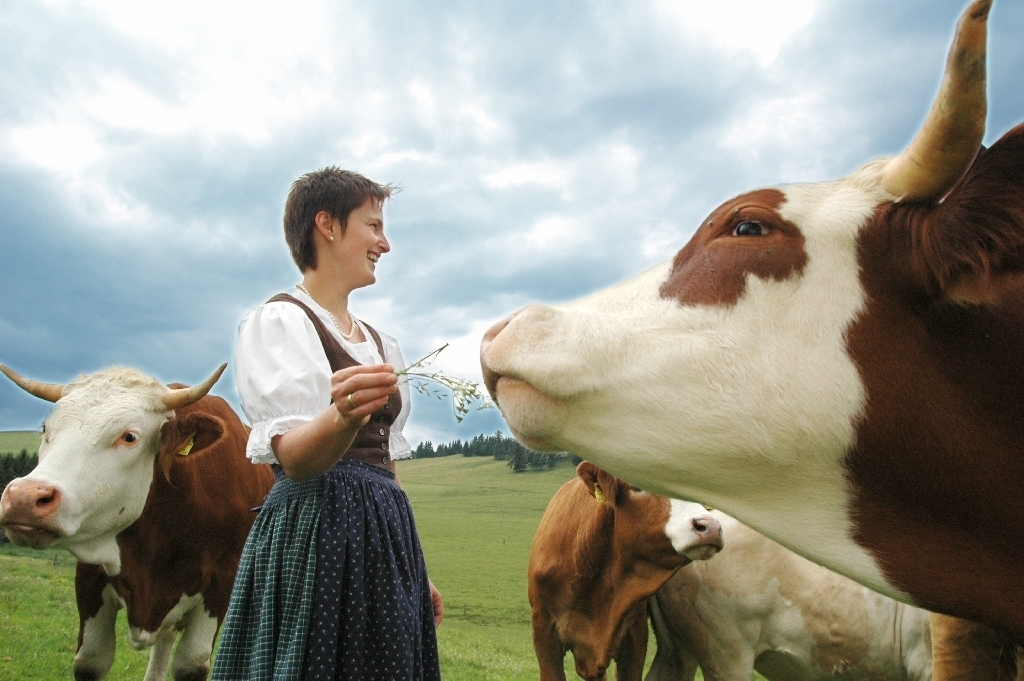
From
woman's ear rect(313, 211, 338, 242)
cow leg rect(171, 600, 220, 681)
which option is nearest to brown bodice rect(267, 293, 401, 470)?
woman's ear rect(313, 211, 338, 242)

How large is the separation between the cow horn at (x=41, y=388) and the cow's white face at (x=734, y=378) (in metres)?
5.16

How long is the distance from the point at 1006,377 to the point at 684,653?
6.02m

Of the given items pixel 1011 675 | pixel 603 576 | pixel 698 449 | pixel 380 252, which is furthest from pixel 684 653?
pixel 698 449

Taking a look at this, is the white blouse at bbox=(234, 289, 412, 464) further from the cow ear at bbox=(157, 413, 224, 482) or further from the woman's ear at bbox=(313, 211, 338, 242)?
the cow ear at bbox=(157, 413, 224, 482)

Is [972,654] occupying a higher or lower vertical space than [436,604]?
lower

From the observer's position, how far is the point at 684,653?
23.6 ft

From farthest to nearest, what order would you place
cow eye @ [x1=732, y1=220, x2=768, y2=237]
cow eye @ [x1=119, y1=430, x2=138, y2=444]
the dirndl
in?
cow eye @ [x1=119, y1=430, x2=138, y2=444] < the dirndl < cow eye @ [x1=732, y1=220, x2=768, y2=237]

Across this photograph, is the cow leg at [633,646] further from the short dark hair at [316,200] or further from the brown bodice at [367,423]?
the short dark hair at [316,200]

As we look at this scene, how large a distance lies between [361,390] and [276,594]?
0.97 metres

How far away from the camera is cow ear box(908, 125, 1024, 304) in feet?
5.84

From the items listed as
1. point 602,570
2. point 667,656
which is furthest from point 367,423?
point 667,656

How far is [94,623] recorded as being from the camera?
600cm

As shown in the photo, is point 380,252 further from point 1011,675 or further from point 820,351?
point 1011,675

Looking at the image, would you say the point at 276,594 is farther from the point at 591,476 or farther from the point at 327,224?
the point at 591,476
